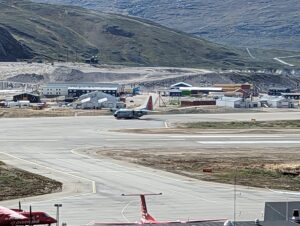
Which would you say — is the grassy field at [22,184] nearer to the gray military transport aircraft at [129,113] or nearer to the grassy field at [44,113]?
the gray military transport aircraft at [129,113]

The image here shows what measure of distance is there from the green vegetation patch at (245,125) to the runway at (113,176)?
25.0 ft

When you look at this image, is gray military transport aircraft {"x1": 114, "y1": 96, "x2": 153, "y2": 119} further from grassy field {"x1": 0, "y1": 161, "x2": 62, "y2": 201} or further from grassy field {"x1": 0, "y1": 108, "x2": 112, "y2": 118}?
grassy field {"x1": 0, "y1": 161, "x2": 62, "y2": 201}

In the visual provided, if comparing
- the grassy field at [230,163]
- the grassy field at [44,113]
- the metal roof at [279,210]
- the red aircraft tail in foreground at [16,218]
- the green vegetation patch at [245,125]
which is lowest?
the grassy field at [230,163]

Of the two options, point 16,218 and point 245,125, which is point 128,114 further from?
point 16,218

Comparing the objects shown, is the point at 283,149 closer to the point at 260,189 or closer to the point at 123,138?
the point at 123,138

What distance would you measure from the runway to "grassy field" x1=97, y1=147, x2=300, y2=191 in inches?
118

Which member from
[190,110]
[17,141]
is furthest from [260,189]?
[190,110]

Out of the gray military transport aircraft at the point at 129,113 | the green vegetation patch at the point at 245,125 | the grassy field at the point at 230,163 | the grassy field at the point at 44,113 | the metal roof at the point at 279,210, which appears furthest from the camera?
the grassy field at the point at 44,113

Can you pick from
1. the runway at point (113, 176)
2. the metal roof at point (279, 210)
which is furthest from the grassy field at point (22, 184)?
the metal roof at point (279, 210)

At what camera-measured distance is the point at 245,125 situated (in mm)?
151500

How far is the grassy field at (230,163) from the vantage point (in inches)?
3305

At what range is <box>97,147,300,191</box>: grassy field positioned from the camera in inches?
3305

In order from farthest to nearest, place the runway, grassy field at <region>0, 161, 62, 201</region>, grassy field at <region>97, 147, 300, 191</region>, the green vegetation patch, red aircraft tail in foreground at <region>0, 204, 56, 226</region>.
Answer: the green vegetation patch < grassy field at <region>97, 147, 300, 191</region> < grassy field at <region>0, 161, 62, 201</region> < the runway < red aircraft tail in foreground at <region>0, 204, 56, 226</region>

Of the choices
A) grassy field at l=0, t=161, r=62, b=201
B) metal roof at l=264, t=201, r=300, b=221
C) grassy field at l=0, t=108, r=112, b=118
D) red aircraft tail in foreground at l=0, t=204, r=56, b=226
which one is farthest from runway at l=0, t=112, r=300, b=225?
grassy field at l=0, t=108, r=112, b=118
